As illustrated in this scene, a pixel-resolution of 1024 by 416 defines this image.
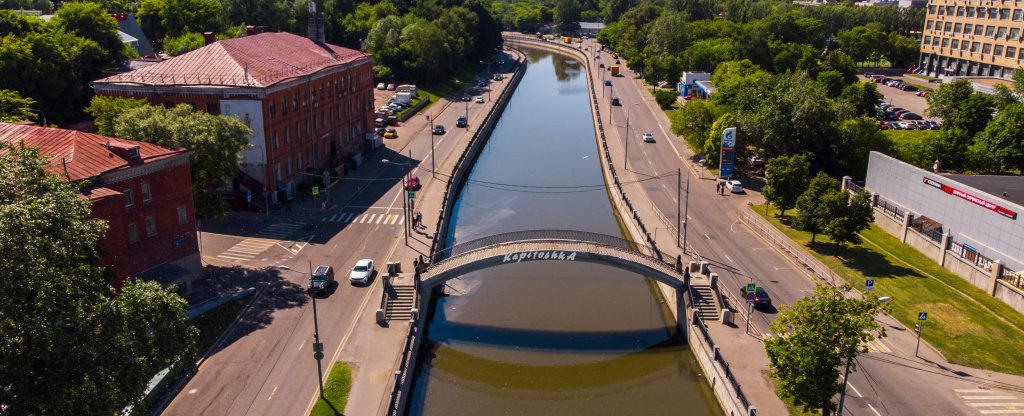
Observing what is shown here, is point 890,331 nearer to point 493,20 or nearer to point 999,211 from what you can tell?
point 999,211

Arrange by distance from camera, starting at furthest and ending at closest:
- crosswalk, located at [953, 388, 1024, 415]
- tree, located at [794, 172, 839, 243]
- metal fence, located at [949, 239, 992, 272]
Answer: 1. tree, located at [794, 172, 839, 243]
2. metal fence, located at [949, 239, 992, 272]
3. crosswalk, located at [953, 388, 1024, 415]

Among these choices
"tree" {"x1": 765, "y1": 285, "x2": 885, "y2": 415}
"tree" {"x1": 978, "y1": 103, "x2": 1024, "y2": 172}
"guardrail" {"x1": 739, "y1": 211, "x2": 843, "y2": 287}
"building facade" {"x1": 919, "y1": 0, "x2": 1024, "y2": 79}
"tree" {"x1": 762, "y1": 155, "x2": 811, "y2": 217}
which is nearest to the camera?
"tree" {"x1": 765, "y1": 285, "x2": 885, "y2": 415}

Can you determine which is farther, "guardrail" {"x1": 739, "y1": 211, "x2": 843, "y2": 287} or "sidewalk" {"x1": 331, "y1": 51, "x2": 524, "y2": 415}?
"guardrail" {"x1": 739, "y1": 211, "x2": 843, "y2": 287}

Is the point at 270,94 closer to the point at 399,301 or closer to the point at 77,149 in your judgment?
the point at 77,149

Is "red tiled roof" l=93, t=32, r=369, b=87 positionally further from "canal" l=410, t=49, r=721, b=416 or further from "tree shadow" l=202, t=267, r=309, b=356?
"canal" l=410, t=49, r=721, b=416

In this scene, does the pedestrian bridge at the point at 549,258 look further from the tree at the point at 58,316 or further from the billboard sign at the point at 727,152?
the billboard sign at the point at 727,152

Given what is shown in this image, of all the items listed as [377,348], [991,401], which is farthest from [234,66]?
[991,401]

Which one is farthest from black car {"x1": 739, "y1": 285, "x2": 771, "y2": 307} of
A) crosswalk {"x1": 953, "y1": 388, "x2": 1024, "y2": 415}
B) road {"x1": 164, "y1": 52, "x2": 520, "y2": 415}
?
road {"x1": 164, "y1": 52, "x2": 520, "y2": 415}

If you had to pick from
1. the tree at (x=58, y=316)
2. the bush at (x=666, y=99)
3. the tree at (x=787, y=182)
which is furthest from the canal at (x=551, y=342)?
the bush at (x=666, y=99)
